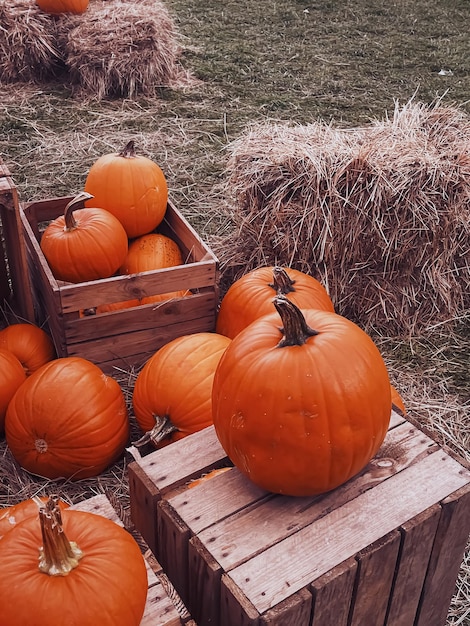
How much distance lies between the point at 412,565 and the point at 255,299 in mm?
1506


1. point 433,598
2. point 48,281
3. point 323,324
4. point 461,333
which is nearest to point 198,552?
point 323,324

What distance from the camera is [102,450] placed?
2.77 m

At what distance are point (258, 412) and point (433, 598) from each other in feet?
3.08

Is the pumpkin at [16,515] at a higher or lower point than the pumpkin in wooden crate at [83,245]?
lower

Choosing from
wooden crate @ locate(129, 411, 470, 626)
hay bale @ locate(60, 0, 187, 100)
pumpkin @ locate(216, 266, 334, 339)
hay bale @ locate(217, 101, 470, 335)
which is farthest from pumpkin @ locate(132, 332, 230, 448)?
hay bale @ locate(60, 0, 187, 100)

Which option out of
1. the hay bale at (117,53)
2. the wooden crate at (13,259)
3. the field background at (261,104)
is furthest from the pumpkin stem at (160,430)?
the hay bale at (117,53)

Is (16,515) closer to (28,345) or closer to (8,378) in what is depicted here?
(8,378)

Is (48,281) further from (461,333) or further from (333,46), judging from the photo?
(333,46)

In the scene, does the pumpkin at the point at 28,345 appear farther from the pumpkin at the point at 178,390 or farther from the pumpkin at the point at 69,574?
the pumpkin at the point at 69,574

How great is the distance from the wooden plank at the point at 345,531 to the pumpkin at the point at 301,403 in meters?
0.11

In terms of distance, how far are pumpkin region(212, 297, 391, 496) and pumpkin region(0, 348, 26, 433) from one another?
1.39 metres

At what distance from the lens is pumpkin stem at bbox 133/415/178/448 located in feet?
8.53

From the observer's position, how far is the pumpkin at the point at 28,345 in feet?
10.4

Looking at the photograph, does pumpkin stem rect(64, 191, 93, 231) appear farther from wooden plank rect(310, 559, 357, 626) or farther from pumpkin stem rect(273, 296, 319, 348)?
wooden plank rect(310, 559, 357, 626)
